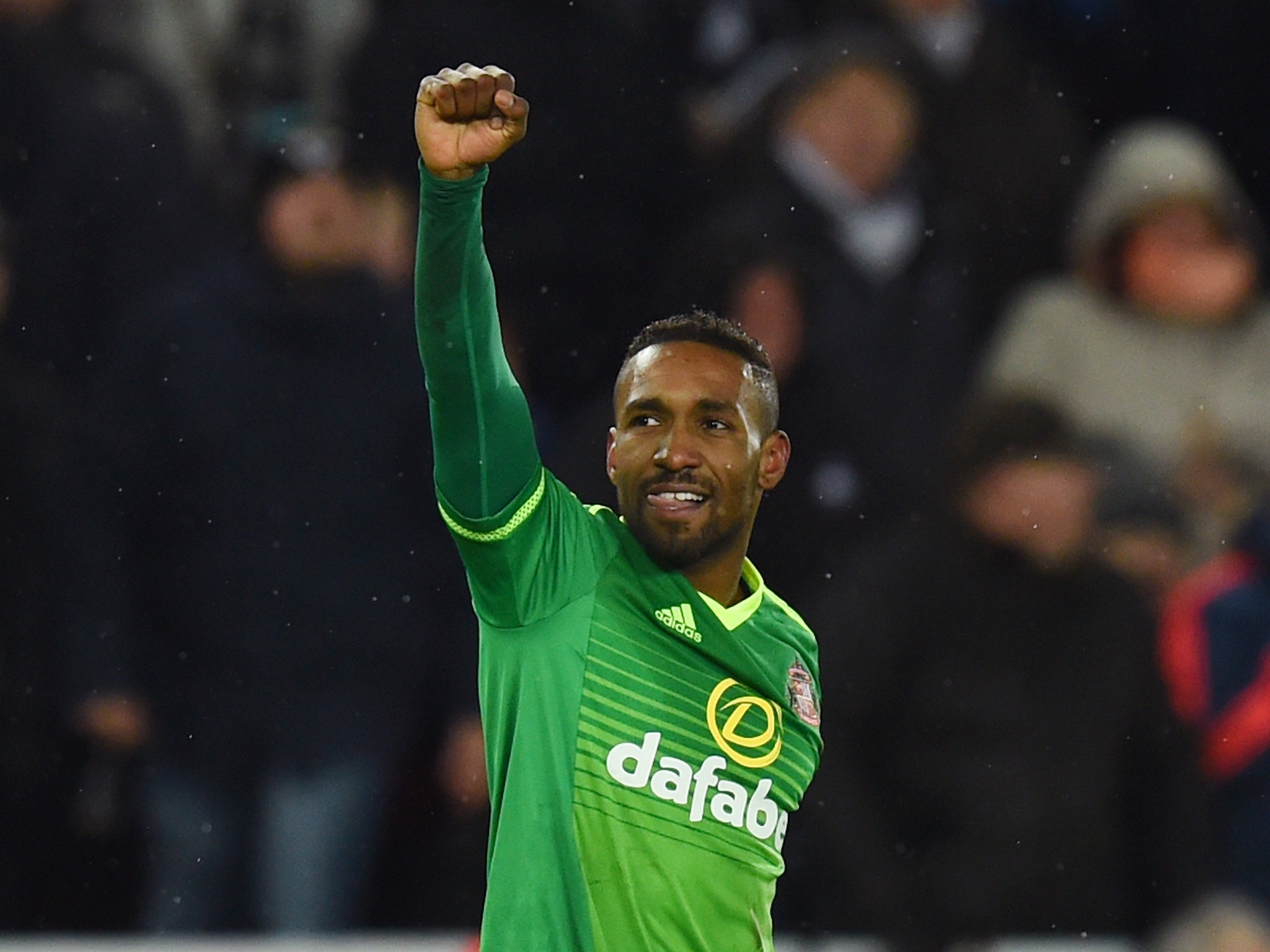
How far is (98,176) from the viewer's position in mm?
6047

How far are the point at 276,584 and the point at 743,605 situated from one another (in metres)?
2.81

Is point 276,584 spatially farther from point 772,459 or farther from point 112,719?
point 772,459

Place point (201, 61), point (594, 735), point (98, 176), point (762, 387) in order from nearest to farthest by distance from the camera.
Result: point (594, 735)
point (762, 387)
point (98, 176)
point (201, 61)

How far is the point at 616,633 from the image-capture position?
3.02 metres

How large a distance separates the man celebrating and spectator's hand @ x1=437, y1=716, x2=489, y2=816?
2.69m

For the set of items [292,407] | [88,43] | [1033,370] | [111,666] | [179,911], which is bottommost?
[179,911]

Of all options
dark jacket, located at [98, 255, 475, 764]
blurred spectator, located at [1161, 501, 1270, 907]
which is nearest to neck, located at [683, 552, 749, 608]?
dark jacket, located at [98, 255, 475, 764]

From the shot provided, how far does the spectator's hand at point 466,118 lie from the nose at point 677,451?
1.59 ft

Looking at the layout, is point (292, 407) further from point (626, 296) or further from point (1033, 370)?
point (1033, 370)

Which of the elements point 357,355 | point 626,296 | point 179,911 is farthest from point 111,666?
point 626,296

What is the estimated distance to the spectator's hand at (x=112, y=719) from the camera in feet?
19.1

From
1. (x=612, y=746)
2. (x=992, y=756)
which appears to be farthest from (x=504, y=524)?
(x=992, y=756)

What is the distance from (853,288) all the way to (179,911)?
7.99 feet

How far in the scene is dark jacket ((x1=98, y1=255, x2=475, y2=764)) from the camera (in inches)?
228
